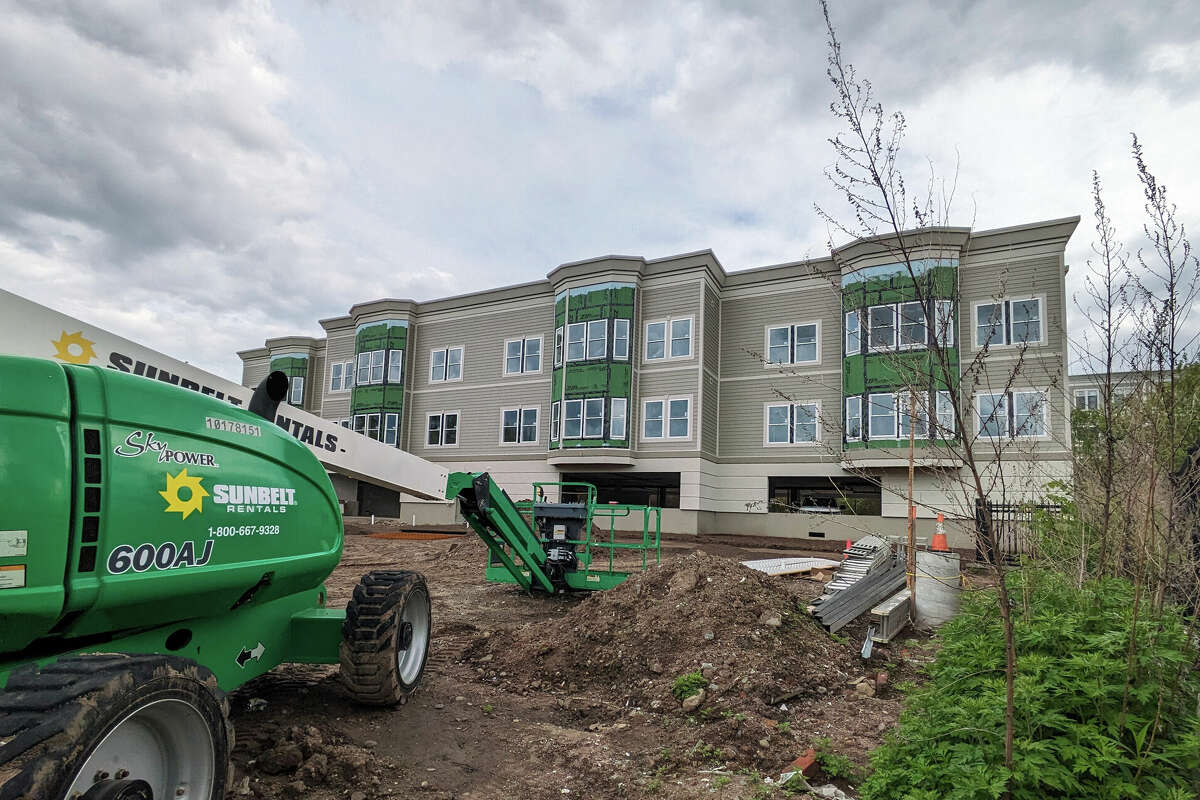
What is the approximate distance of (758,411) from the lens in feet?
95.7

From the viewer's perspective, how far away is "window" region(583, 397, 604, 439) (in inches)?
1148

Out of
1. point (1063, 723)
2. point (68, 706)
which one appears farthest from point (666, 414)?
point (68, 706)

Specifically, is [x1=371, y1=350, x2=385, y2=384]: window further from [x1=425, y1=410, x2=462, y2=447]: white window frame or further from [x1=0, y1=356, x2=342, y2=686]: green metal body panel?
[x1=0, y1=356, x2=342, y2=686]: green metal body panel

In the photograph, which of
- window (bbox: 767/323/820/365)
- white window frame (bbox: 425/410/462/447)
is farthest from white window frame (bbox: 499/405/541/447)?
window (bbox: 767/323/820/365)

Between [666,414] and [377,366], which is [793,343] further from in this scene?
[377,366]

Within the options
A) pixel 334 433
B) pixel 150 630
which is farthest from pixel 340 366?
pixel 150 630

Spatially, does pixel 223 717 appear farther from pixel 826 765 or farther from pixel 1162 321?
pixel 1162 321

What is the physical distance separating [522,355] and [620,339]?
5691 millimetres

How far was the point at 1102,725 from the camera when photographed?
12.9 ft

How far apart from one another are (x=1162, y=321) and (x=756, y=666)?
4.40 meters

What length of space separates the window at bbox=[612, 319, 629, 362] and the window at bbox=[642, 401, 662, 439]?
213 cm

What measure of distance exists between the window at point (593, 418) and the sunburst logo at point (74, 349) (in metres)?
24.0

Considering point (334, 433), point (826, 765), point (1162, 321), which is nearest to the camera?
point (1162, 321)

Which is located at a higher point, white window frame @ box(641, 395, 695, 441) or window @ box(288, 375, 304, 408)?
window @ box(288, 375, 304, 408)
